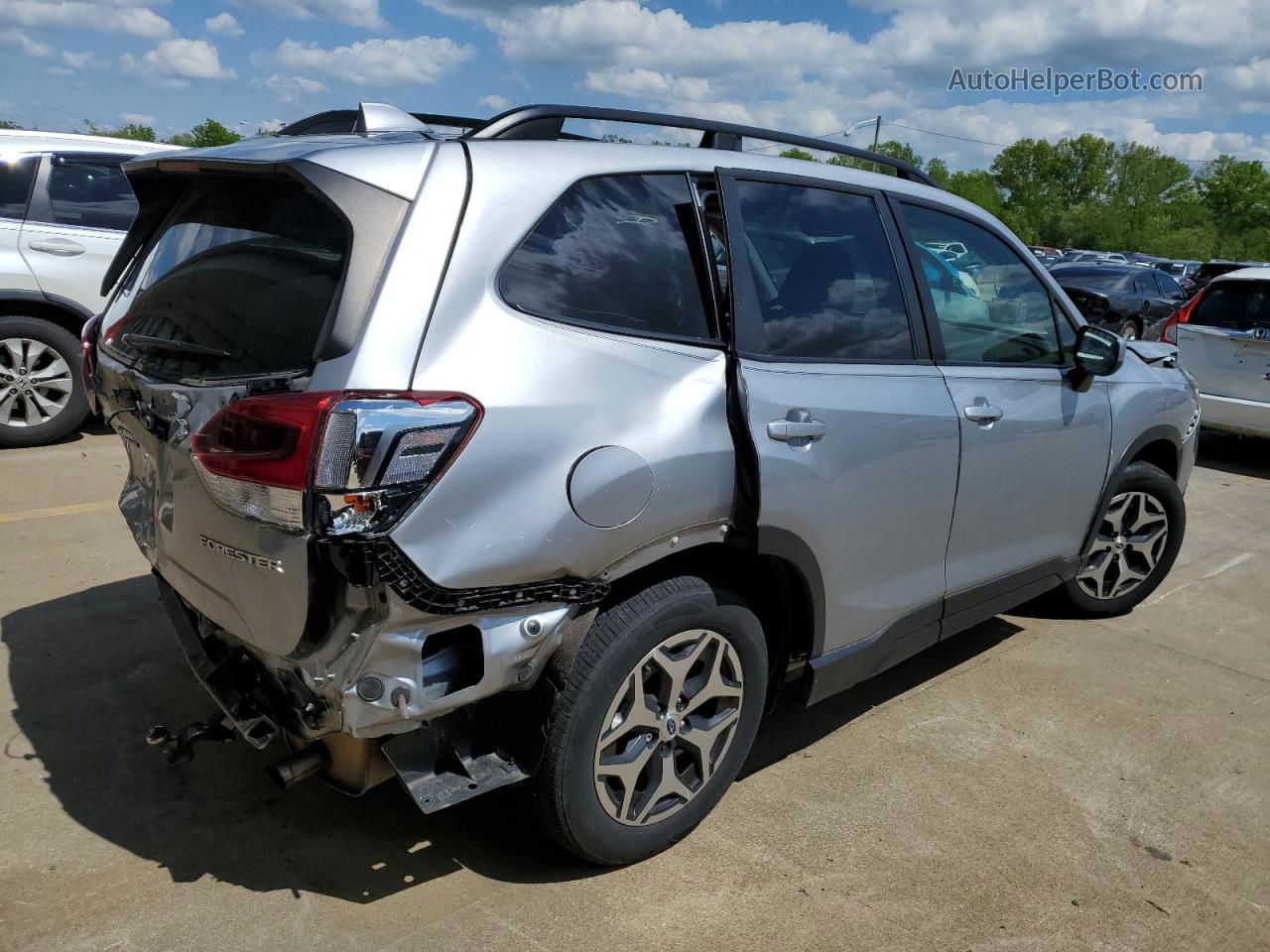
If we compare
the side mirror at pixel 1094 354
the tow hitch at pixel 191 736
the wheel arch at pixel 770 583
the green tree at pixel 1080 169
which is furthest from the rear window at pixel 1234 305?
the green tree at pixel 1080 169

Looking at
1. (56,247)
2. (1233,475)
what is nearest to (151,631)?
(56,247)

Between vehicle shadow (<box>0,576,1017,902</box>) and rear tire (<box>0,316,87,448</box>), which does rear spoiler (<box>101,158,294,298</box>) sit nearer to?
vehicle shadow (<box>0,576,1017,902</box>)

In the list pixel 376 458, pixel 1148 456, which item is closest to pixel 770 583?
pixel 376 458

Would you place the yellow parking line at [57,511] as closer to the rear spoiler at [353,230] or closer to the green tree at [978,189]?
the rear spoiler at [353,230]

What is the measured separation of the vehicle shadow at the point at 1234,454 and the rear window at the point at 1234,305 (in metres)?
0.92

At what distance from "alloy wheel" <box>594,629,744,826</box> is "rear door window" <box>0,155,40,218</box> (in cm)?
631

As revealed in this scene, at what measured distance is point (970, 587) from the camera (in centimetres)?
376

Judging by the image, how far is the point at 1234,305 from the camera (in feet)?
28.6

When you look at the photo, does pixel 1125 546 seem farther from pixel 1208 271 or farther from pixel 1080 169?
pixel 1080 169

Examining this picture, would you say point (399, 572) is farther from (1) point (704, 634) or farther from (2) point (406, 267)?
(1) point (704, 634)

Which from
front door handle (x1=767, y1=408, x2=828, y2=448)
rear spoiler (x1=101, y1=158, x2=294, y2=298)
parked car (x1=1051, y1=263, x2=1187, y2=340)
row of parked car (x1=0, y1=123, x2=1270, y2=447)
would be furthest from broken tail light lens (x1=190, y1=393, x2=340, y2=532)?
parked car (x1=1051, y1=263, x2=1187, y2=340)

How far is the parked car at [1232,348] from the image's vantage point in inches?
330

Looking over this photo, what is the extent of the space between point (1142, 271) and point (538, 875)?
720 inches

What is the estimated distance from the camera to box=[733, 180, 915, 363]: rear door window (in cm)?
299
